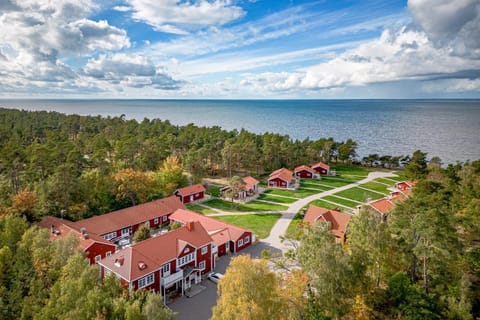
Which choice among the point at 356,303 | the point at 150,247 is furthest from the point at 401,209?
the point at 150,247

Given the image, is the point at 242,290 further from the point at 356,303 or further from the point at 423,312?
the point at 423,312

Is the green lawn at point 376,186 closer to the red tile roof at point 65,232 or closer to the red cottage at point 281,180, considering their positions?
the red cottage at point 281,180

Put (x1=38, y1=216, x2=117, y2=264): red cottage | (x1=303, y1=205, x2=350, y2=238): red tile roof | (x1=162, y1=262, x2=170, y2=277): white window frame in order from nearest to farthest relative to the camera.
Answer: (x1=162, y1=262, x2=170, y2=277): white window frame < (x1=38, y1=216, x2=117, y2=264): red cottage < (x1=303, y1=205, x2=350, y2=238): red tile roof

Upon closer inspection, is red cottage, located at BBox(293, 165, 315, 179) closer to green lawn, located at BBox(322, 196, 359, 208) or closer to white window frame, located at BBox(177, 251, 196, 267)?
green lawn, located at BBox(322, 196, 359, 208)

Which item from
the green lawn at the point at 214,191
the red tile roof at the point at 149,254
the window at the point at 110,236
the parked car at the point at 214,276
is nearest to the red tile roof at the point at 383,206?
the parked car at the point at 214,276

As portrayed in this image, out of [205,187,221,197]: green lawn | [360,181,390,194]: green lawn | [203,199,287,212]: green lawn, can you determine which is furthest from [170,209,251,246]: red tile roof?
[360,181,390,194]: green lawn
